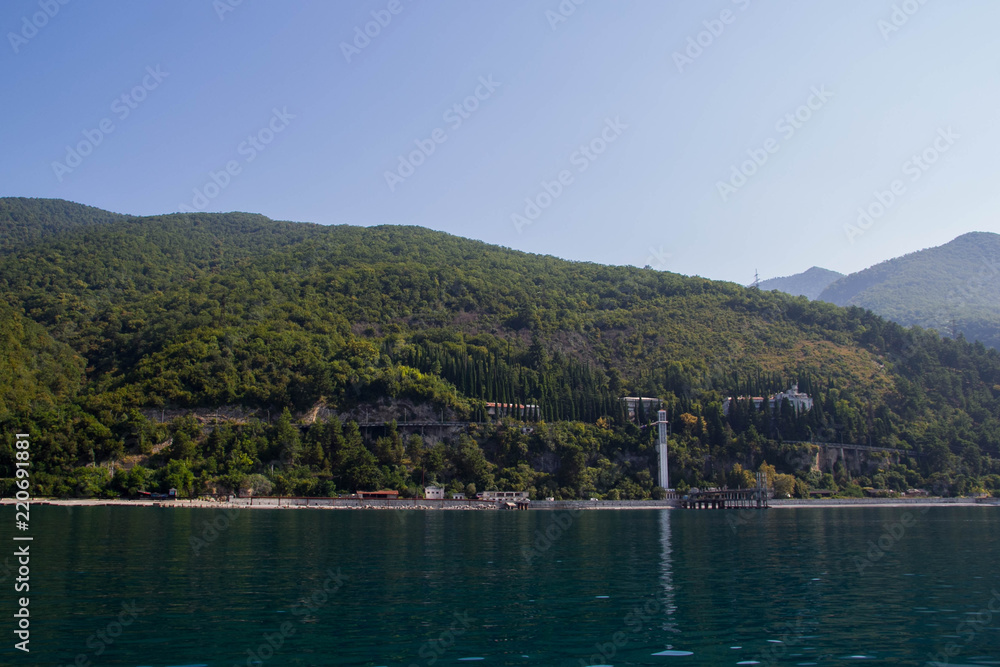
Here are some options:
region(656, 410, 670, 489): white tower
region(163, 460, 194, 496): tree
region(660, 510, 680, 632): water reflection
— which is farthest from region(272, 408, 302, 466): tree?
region(660, 510, 680, 632): water reflection

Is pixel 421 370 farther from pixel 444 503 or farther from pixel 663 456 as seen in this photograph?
pixel 663 456

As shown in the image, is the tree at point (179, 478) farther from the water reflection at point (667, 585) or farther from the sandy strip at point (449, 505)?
the water reflection at point (667, 585)

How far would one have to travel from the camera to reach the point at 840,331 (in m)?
162

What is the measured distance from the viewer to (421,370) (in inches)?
4828

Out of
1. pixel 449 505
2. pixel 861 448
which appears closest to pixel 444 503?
pixel 449 505

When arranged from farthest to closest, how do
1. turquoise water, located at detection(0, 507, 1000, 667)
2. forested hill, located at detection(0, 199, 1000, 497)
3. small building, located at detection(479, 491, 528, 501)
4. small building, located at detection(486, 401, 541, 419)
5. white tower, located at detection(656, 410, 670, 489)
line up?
small building, located at detection(486, 401, 541, 419) < white tower, located at detection(656, 410, 670, 489) < small building, located at detection(479, 491, 528, 501) < forested hill, located at detection(0, 199, 1000, 497) < turquoise water, located at detection(0, 507, 1000, 667)

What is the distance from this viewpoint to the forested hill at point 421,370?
97.1m

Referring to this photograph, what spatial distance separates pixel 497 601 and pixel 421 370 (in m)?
97.7

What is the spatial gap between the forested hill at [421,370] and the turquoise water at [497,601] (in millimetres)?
49843

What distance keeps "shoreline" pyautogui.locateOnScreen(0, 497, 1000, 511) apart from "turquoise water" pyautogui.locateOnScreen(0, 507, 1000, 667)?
37.0 m

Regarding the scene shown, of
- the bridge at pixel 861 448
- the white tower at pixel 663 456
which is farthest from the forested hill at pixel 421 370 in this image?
the white tower at pixel 663 456

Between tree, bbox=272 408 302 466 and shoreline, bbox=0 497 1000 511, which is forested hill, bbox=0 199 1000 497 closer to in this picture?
tree, bbox=272 408 302 466

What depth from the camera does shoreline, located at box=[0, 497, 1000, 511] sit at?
80625 millimetres

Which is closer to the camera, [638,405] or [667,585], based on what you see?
[667,585]
